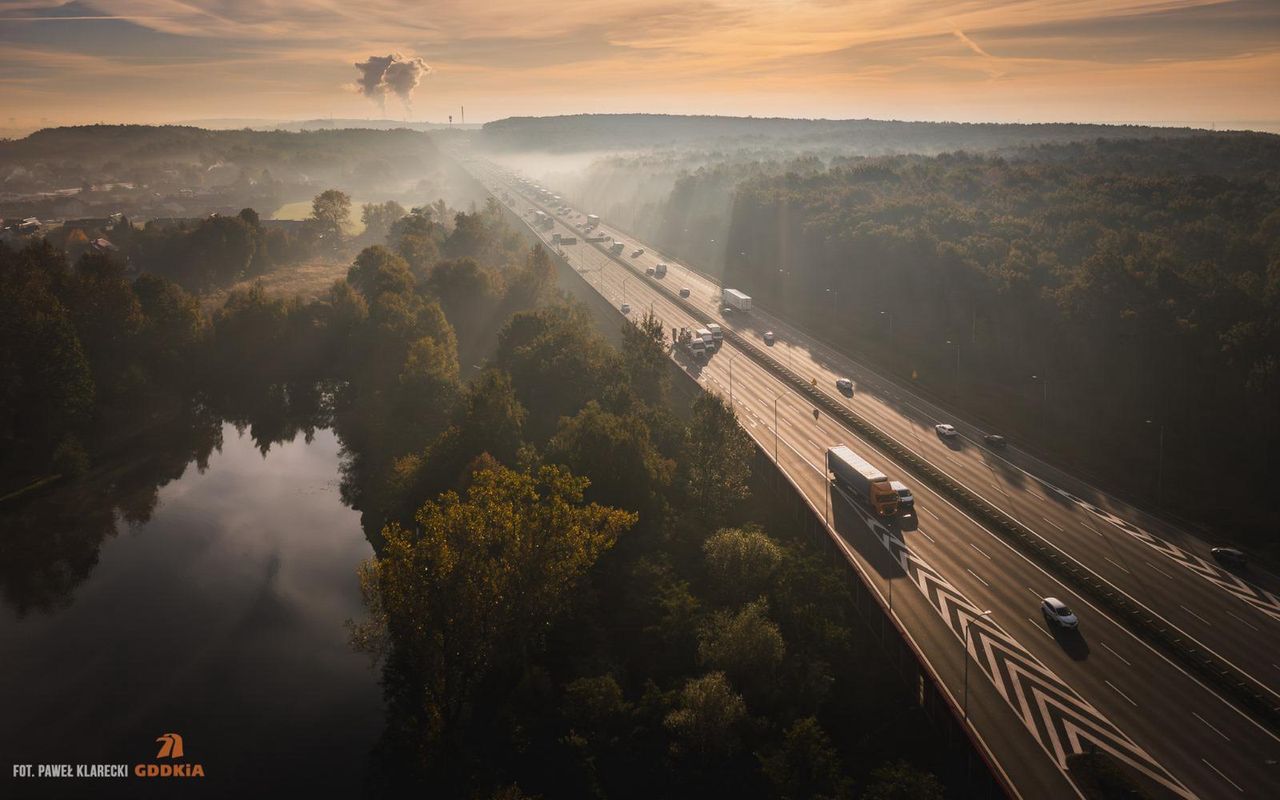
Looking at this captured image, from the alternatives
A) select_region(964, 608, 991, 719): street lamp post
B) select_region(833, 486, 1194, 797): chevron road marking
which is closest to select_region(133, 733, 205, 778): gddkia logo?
select_region(964, 608, 991, 719): street lamp post

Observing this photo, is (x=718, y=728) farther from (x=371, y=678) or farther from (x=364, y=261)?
(x=364, y=261)

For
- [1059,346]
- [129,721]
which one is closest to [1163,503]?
[1059,346]

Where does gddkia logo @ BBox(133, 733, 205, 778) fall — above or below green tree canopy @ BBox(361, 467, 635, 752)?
below

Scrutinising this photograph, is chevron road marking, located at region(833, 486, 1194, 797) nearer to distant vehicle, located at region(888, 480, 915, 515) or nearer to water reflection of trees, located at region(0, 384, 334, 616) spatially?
distant vehicle, located at region(888, 480, 915, 515)

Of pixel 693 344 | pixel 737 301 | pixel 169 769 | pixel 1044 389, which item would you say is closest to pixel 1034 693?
pixel 169 769

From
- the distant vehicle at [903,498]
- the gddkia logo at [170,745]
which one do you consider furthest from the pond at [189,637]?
the distant vehicle at [903,498]

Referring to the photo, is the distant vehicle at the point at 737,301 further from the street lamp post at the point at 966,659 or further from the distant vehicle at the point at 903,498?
the street lamp post at the point at 966,659
